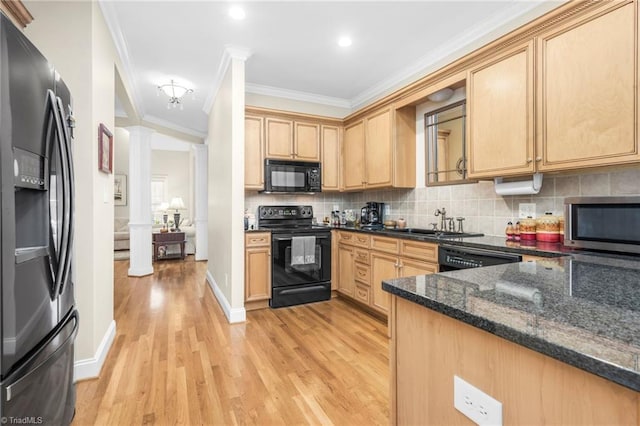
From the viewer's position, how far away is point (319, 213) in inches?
177

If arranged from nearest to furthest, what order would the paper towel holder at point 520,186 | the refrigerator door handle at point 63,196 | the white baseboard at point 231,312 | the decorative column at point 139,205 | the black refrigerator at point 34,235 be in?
the black refrigerator at point 34,235 → the refrigerator door handle at point 63,196 → the paper towel holder at point 520,186 → the white baseboard at point 231,312 → the decorative column at point 139,205

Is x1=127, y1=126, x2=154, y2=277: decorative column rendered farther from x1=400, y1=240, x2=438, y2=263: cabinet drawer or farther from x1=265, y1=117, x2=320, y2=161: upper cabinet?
x1=400, y1=240, x2=438, y2=263: cabinet drawer

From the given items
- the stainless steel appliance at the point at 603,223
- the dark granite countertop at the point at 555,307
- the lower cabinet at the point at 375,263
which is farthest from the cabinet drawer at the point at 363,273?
the dark granite countertop at the point at 555,307

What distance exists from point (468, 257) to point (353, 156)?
2232 millimetres

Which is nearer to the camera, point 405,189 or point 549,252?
point 549,252

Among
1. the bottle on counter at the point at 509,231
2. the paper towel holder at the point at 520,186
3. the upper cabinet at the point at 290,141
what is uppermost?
the upper cabinet at the point at 290,141

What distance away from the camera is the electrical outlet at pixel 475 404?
0.64 meters

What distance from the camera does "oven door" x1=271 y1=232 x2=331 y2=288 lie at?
11.5ft

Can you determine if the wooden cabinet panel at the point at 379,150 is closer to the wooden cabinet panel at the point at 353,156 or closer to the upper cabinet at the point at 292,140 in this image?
the wooden cabinet panel at the point at 353,156

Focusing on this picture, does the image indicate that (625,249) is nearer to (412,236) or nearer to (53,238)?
(412,236)

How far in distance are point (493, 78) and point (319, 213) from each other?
2.71 meters

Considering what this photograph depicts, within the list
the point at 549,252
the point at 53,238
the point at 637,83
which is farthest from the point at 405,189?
the point at 53,238

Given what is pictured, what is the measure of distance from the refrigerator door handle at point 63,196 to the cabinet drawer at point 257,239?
2032 mm

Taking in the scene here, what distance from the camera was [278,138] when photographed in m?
3.92
